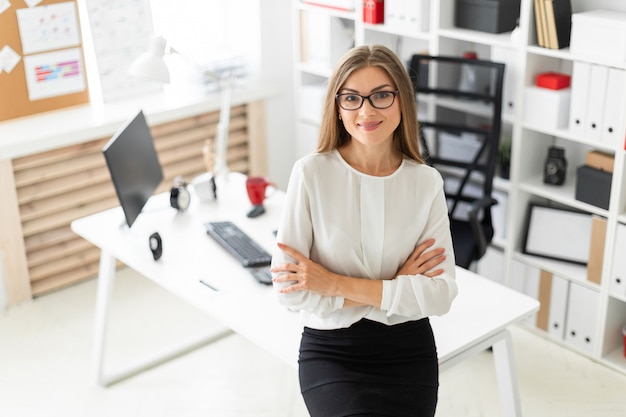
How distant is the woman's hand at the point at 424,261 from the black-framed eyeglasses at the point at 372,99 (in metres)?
0.40

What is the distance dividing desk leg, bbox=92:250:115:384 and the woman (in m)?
1.20

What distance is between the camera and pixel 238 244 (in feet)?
9.82

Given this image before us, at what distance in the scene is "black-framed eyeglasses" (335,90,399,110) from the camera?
2174 millimetres

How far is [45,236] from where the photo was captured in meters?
4.15

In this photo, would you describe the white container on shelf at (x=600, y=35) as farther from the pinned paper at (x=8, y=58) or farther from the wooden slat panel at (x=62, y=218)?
the pinned paper at (x=8, y=58)

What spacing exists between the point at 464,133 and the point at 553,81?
17.7 inches

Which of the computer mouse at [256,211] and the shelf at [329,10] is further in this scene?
the shelf at [329,10]

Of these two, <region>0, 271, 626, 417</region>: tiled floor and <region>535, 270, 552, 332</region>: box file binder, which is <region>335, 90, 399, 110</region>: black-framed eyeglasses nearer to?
<region>0, 271, 626, 417</region>: tiled floor

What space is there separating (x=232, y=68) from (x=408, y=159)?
7.91ft

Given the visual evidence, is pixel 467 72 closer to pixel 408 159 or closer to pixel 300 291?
pixel 408 159

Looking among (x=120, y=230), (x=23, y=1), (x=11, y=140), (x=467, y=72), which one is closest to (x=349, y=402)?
(x=120, y=230)

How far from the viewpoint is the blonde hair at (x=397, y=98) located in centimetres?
217

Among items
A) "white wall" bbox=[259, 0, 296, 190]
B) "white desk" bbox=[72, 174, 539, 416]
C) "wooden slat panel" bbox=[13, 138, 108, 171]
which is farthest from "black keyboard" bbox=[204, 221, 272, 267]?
"white wall" bbox=[259, 0, 296, 190]

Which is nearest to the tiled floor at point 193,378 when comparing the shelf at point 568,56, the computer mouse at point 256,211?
the computer mouse at point 256,211
